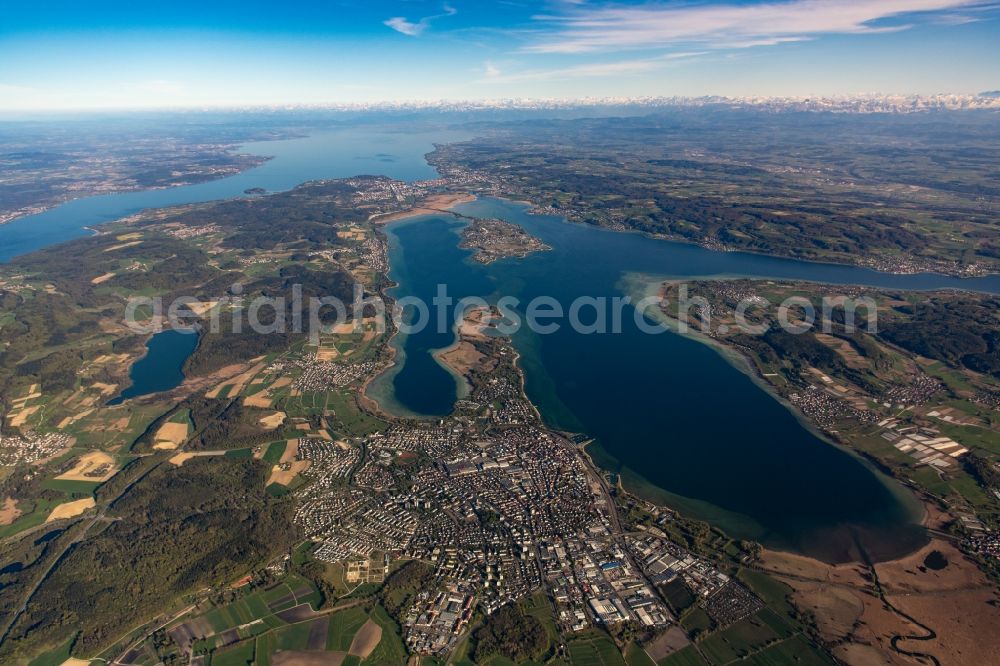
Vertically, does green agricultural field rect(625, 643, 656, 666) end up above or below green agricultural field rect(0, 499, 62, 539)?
below

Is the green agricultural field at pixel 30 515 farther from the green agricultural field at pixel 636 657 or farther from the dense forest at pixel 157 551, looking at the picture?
the green agricultural field at pixel 636 657

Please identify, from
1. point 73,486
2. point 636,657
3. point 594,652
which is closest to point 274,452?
point 73,486

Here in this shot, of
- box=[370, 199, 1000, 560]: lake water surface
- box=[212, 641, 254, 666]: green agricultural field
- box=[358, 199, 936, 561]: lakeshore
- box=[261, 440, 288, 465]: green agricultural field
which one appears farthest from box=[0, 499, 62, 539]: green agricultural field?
box=[370, 199, 1000, 560]: lake water surface

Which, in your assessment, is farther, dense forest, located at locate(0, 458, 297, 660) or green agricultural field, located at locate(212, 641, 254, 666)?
dense forest, located at locate(0, 458, 297, 660)

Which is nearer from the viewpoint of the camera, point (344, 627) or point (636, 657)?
point (636, 657)

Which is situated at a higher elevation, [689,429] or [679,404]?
[679,404]

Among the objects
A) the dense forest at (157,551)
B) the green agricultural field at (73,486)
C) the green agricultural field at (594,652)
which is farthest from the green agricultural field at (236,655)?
the green agricultural field at (73,486)

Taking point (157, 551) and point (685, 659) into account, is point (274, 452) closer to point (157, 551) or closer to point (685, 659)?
point (157, 551)

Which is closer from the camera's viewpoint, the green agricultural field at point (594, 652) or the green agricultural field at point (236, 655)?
the green agricultural field at point (594, 652)

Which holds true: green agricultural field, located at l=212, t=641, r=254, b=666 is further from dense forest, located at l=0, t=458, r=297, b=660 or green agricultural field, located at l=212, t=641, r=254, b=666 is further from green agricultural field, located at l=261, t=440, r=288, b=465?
green agricultural field, located at l=261, t=440, r=288, b=465
